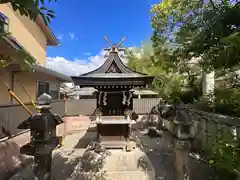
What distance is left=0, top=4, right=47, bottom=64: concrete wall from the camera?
873 centimetres

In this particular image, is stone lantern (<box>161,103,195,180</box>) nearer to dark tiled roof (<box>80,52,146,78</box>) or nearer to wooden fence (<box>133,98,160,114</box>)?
dark tiled roof (<box>80,52,146,78</box>)

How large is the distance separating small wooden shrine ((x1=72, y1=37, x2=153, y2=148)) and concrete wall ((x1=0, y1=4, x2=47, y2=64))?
6003 millimetres

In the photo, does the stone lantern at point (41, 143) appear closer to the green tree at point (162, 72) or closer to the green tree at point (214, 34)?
the green tree at point (214, 34)

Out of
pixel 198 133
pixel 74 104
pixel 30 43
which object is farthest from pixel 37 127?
pixel 74 104

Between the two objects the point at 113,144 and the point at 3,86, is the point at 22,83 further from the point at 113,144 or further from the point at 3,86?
the point at 113,144

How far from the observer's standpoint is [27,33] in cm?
1046

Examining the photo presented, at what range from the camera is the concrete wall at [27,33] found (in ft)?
28.7

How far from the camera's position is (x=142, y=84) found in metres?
5.83

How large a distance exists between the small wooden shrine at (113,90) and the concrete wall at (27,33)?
236 inches

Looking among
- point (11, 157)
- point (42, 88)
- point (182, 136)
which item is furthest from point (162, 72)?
point (11, 157)

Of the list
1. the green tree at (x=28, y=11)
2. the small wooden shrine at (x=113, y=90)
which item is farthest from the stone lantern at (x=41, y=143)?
the small wooden shrine at (x=113, y=90)

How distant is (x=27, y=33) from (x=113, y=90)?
8.02 meters

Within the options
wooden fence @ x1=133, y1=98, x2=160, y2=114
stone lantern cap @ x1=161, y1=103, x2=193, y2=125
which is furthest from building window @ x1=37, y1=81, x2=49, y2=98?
stone lantern cap @ x1=161, y1=103, x2=193, y2=125

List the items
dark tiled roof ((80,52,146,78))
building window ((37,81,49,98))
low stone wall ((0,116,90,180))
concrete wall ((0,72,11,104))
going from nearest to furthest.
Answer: low stone wall ((0,116,90,180)) → dark tiled roof ((80,52,146,78)) → concrete wall ((0,72,11,104)) → building window ((37,81,49,98))
